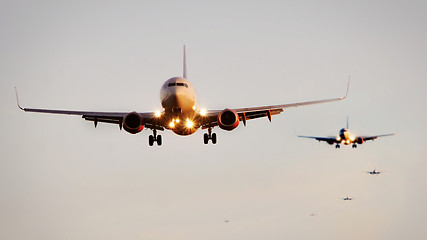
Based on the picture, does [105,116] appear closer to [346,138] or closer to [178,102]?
[178,102]

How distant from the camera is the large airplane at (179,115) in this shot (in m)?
46.1

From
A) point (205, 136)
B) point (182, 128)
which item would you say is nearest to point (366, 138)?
point (205, 136)

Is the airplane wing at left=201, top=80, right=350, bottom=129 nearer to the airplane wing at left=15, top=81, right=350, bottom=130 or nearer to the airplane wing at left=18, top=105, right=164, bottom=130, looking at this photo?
the airplane wing at left=15, top=81, right=350, bottom=130

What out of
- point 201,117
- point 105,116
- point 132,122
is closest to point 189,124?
point 201,117

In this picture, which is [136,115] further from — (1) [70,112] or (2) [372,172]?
(2) [372,172]

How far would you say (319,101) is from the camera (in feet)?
168

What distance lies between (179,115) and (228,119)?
13.1 feet

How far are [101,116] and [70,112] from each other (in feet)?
9.08

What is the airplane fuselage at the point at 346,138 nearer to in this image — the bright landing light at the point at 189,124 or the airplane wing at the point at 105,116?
the airplane wing at the point at 105,116

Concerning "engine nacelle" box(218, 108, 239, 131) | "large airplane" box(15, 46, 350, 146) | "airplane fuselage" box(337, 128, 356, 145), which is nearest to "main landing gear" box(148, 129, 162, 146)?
"large airplane" box(15, 46, 350, 146)

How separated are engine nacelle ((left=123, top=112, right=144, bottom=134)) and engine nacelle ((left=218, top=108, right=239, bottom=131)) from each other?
5.81 m

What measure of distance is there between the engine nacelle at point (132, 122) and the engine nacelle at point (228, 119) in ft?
→ 19.1

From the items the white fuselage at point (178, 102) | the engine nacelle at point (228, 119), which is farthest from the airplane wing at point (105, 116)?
the engine nacelle at point (228, 119)

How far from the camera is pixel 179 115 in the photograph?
1826 inches
